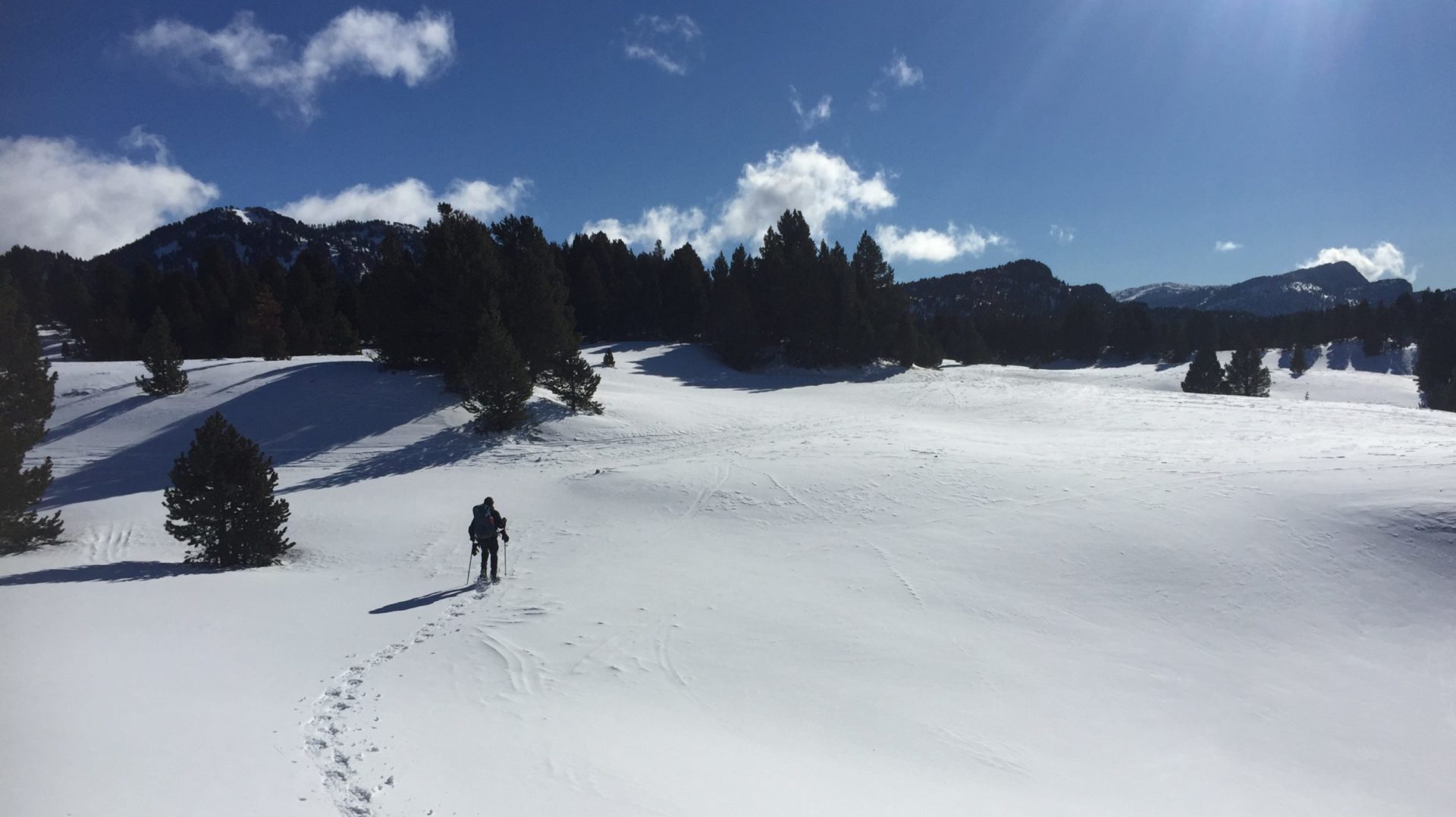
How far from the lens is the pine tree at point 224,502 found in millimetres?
13141

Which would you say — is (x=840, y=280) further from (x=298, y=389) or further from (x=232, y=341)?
(x=232, y=341)

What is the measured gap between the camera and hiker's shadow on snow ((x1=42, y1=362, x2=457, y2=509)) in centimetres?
2108

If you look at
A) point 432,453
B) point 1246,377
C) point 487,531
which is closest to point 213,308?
point 432,453

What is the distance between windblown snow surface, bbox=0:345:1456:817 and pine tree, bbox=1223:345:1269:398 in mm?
32597

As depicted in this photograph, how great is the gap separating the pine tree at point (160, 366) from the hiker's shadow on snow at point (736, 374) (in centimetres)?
2401

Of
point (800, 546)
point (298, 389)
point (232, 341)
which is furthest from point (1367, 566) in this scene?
point (232, 341)

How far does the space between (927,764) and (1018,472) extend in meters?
12.2

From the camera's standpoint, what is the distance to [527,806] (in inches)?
206

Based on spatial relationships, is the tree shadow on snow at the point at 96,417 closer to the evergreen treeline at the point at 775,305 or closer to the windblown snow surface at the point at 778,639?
the windblown snow surface at the point at 778,639

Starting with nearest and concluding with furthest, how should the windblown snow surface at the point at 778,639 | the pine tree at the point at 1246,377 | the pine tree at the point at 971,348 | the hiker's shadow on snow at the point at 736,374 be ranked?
the windblown snow surface at the point at 778,639, the hiker's shadow on snow at the point at 736,374, the pine tree at the point at 1246,377, the pine tree at the point at 971,348

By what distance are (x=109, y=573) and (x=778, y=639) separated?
12922 mm

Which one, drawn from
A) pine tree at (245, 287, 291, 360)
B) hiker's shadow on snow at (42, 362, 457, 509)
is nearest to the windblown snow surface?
hiker's shadow on snow at (42, 362, 457, 509)

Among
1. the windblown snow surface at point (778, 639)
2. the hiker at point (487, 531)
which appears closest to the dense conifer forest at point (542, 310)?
the windblown snow surface at point (778, 639)

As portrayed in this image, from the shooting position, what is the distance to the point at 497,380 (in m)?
23.4
